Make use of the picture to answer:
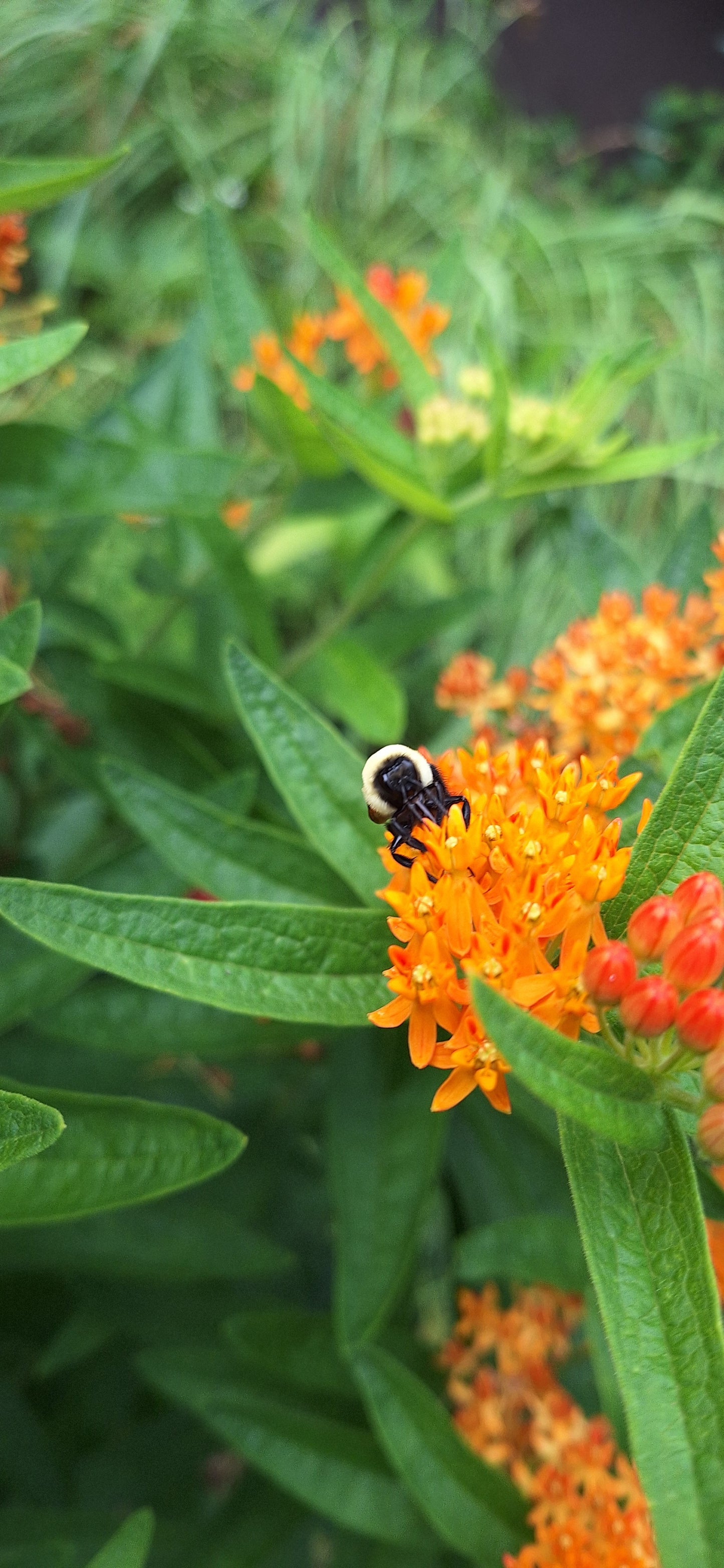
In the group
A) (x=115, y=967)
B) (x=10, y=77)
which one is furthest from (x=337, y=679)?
(x=10, y=77)

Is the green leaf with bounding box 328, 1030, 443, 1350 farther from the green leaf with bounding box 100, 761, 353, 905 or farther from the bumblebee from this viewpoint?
the bumblebee

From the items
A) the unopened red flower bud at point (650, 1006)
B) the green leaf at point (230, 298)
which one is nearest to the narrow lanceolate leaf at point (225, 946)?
the unopened red flower bud at point (650, 1006)

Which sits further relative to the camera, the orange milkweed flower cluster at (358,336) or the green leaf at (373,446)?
the orange milkweed flower cluster at (358,336)

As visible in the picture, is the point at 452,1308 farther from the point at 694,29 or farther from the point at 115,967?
the point at 694,29

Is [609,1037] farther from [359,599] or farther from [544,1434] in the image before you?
[359,599]

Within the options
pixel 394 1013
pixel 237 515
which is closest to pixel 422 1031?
pixel 394 1013

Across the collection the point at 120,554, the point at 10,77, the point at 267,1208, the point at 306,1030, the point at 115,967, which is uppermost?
the point at 10,77

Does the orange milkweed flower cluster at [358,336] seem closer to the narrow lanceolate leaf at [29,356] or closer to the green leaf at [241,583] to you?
the green leaf at [241,583]
